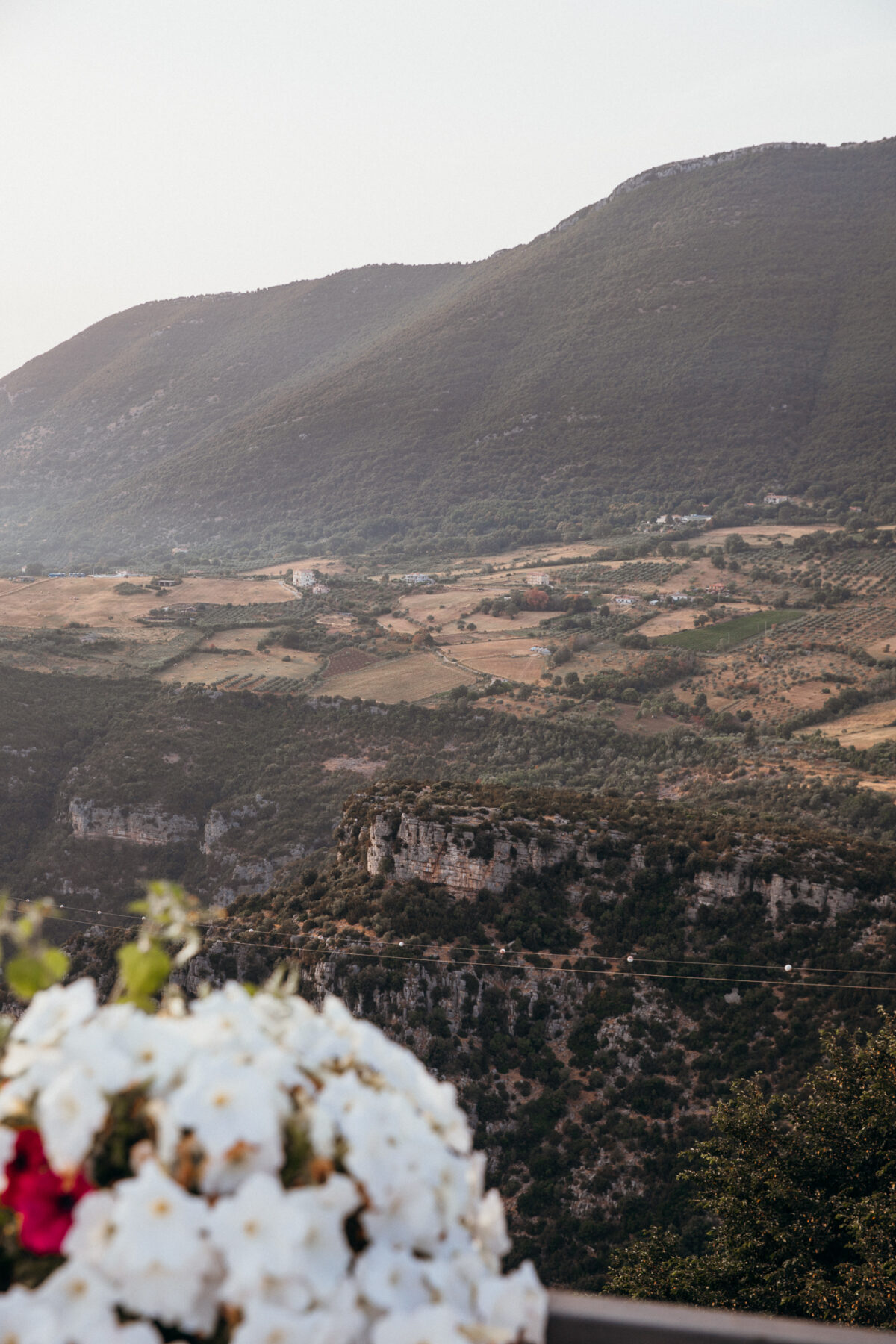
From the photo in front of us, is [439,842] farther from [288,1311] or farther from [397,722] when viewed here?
[397,722]

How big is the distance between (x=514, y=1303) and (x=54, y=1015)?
3.15 ft

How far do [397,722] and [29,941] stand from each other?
43381 millimetres

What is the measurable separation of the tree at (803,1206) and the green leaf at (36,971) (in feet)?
29.0

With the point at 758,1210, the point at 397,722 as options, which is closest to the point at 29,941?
the point at 758,1210

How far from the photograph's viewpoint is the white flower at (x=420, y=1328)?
1.43m

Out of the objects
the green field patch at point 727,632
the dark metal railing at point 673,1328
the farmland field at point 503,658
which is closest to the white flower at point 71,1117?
the dark metal railing at point 673,1328

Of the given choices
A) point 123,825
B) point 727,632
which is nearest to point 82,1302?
point 123,825

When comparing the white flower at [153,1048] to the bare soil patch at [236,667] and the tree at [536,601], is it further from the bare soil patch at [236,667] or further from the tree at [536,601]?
the tree at [536,601]

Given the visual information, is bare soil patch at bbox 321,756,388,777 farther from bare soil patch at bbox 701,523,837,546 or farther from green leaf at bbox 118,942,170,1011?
bare soil patch at bbox 701,523,837,546

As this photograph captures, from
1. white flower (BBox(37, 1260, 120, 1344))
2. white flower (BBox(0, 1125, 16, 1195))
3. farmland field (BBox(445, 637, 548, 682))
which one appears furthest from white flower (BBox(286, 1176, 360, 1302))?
farmland field (BBox(445, 637, 548, 682))

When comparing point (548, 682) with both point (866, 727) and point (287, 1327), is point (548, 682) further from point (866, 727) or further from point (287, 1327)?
point (287, 1327)

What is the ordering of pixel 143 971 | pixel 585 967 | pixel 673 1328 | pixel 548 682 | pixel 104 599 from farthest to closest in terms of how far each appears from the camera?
pixel 104 599
pixel 548 682
pixel 585 967
pixel 673 1328
pixel 143 971

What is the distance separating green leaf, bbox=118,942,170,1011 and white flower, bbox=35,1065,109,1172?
19 cm

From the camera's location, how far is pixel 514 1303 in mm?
1576
